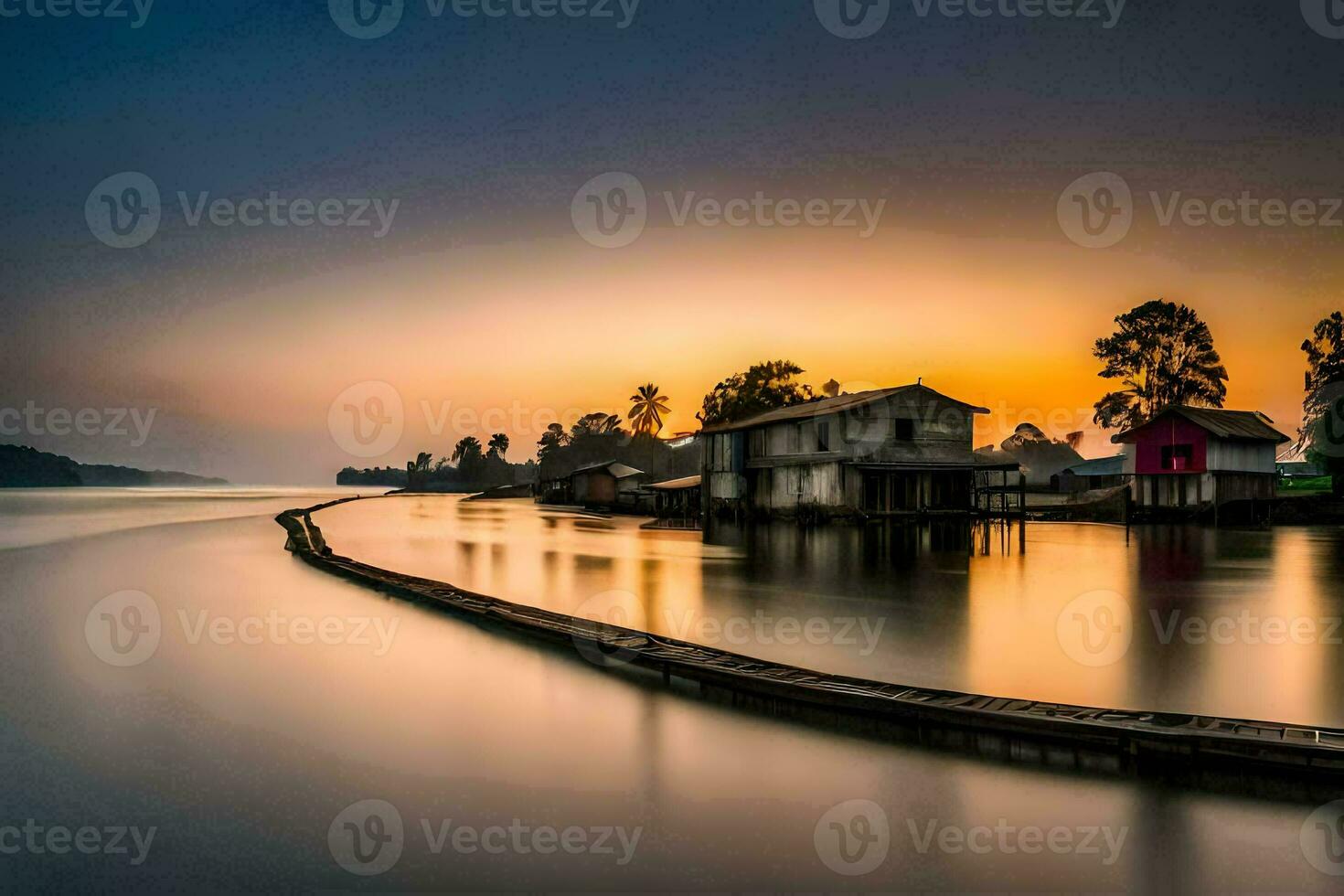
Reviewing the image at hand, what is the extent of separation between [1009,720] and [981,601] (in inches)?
380

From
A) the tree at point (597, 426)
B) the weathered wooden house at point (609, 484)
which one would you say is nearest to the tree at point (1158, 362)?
the weathered wooden house at point (609, 484)

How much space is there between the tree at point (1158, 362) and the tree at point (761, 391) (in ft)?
73.8

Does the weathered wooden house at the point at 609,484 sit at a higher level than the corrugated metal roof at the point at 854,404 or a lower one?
lower

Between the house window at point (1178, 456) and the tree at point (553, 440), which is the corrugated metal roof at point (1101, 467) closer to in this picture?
the house window at point (1178, 456)

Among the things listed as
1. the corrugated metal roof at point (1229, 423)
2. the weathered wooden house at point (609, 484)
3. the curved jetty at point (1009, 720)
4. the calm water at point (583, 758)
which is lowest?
the calm water at point (583, 758)

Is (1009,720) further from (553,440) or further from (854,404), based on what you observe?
(553,440)

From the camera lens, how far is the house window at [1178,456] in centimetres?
4316

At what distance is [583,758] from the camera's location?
7723 mm

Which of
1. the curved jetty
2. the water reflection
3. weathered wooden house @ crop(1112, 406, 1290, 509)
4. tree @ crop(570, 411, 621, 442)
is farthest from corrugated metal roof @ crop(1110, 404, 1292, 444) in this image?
tree @ crop(570, 411, 621, 442)

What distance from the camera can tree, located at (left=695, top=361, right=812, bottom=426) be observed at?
64875mm

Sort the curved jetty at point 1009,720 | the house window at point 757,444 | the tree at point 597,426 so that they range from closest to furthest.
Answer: the curved jetty at point 1009,720 < the house window at point 757,444 < the tree at point 597,426

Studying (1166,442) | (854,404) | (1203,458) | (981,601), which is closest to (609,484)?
(854,404)

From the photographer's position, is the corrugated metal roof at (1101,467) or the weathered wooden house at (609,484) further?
the weathered wooden house at (609,484)

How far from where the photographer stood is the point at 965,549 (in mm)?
28281
